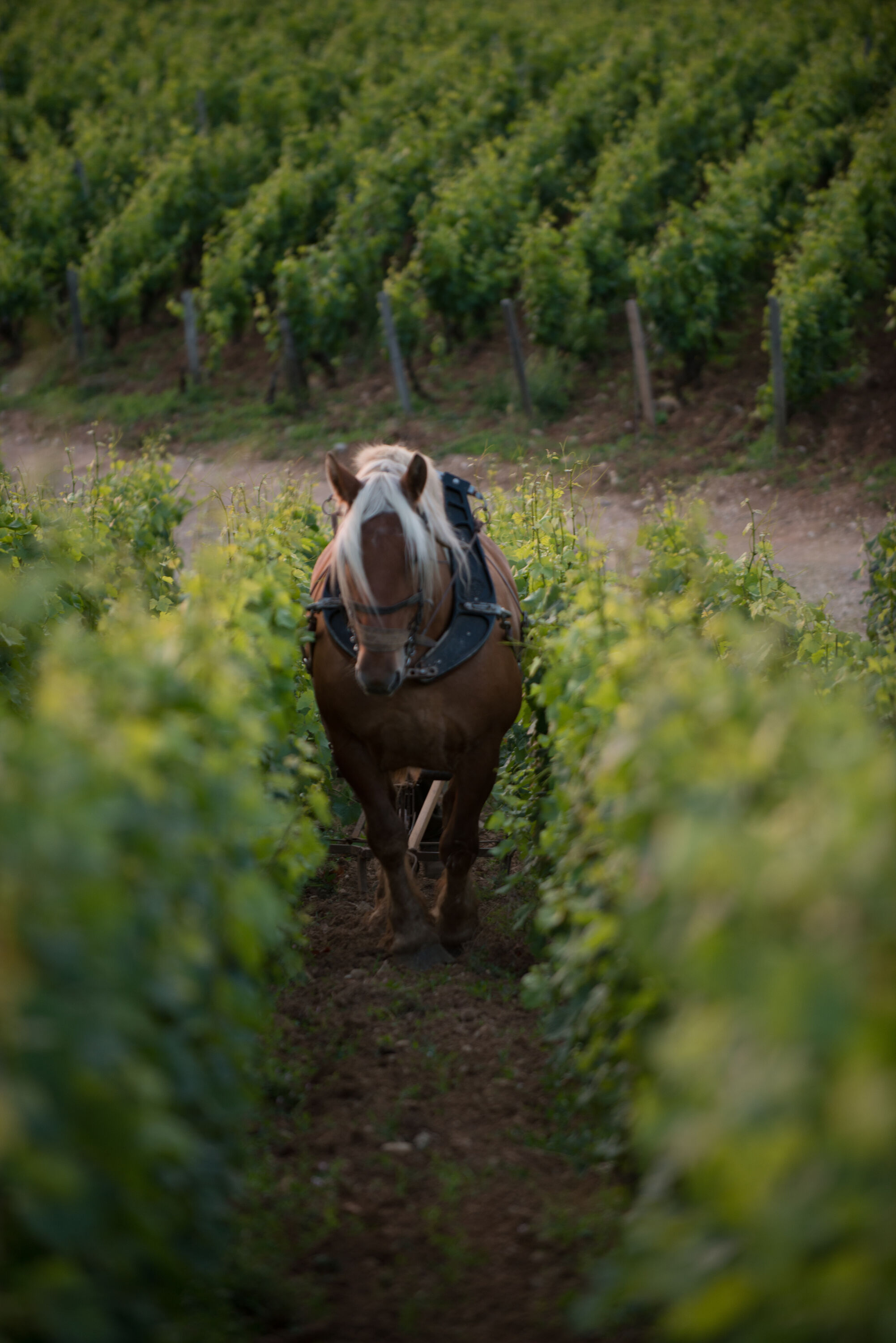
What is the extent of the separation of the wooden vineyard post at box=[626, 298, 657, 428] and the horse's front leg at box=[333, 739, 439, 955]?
884 centimetres

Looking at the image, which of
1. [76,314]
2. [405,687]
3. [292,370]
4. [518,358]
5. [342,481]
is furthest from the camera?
[76,314]

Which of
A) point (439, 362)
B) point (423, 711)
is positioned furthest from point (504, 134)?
point (423, 711)

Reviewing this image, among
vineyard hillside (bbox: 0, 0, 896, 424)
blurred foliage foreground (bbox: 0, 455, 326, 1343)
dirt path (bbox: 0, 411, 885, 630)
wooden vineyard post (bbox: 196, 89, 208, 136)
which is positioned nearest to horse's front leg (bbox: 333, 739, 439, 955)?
blurred foliage foreground (bbox: 0, 455, 326, 1343)

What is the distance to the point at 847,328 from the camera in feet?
41.0

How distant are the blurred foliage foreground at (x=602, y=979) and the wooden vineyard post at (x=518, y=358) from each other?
9982 mm

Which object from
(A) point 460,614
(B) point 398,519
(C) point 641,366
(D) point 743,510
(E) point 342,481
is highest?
(E) point 342,481

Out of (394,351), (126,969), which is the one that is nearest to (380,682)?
(126,969)

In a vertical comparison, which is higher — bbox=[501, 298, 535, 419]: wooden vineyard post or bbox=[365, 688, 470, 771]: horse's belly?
bbox=[365, 688, 470, 771]: horse's belly

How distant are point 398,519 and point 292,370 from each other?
10.9 metres

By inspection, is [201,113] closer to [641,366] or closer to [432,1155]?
[641,366]

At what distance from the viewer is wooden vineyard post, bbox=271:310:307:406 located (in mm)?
14359

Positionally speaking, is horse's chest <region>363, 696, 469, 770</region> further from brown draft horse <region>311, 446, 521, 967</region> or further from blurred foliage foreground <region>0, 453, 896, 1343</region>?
blurred foliage foreground <region>0, 453, 896, 1343</region>

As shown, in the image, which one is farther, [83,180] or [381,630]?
[83,180]

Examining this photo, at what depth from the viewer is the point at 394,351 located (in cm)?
1374
